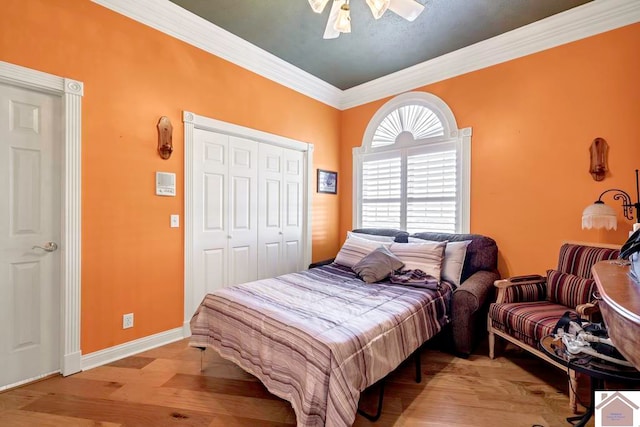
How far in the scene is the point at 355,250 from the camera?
3.15 m

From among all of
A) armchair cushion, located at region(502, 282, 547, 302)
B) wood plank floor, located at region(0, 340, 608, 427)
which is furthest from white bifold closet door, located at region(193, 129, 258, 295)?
armchair cushion, located at region(502, 282, 547, 302)

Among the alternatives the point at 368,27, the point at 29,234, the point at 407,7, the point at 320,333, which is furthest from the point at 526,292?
the point at 29,234

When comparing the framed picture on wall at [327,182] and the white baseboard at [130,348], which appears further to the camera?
the framed picture on wall at [327,182]

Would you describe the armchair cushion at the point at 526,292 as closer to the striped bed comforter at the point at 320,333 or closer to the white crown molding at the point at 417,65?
the striped bed comforter at the point at 320,333

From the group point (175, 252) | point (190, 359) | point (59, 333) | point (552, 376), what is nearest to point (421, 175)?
point (552, 376)

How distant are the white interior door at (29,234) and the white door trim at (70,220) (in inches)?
3.5

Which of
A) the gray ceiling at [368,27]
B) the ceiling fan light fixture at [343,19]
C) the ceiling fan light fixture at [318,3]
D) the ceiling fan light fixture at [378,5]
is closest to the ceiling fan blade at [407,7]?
the ceiling fan light fixture at [378,5]

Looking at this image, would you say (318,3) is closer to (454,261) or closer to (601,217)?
(454,261)

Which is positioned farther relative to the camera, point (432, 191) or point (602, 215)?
point (432, 191)

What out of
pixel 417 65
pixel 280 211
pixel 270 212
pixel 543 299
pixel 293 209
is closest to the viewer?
pixel 543 299

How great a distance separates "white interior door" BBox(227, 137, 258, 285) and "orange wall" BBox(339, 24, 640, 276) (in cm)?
244

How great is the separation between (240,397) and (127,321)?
1255mm

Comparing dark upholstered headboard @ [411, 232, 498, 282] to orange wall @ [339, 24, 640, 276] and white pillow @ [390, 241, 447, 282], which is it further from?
white pillow @ [390, 241, 447, 282]

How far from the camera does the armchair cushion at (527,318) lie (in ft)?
6.54
